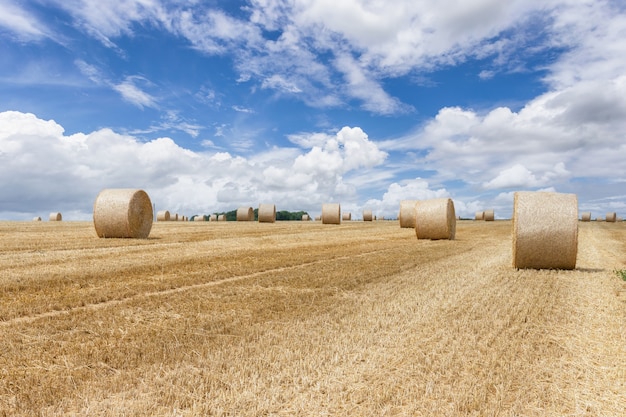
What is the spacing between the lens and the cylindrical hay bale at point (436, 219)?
18.8m

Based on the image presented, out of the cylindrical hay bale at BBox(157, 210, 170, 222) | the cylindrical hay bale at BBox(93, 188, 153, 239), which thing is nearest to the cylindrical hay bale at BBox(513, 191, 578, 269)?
the cylindrical hay bale at BBox(93, 188, 153, 239)

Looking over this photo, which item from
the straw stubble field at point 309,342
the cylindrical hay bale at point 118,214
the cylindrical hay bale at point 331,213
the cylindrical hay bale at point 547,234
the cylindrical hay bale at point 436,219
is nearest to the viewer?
the straw stubble field at point 309,342

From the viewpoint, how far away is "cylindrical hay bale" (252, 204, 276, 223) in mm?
37156

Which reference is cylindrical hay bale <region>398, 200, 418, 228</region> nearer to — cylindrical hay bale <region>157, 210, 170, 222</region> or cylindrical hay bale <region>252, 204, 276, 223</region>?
cylindrical hay bale <region>252, 204, 276, 223</region>

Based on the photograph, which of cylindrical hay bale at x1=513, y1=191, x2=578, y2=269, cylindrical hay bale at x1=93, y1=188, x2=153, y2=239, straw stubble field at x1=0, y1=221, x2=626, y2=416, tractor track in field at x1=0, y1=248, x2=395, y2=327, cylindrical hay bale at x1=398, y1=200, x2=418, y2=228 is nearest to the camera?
straw stubble field at x1=0, y1=221, x2=626, y2=416

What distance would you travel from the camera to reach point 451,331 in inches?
213

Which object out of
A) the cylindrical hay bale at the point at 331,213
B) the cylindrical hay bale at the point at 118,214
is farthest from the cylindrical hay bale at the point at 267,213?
the cylindrical hay bale at the point at 118,214

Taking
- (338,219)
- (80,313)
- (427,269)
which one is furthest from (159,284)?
(338,219)

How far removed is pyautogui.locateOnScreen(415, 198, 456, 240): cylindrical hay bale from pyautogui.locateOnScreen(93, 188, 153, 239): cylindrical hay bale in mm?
11234

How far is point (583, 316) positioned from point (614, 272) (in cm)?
517

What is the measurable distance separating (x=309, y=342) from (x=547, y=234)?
7.83 meters

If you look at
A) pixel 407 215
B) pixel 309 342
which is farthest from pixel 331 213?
pixel 309 342

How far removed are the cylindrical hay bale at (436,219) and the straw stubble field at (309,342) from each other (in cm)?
899

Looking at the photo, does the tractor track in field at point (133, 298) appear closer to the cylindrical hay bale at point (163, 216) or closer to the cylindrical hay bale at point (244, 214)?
the cylindrical hay bale at point (244, 214)
